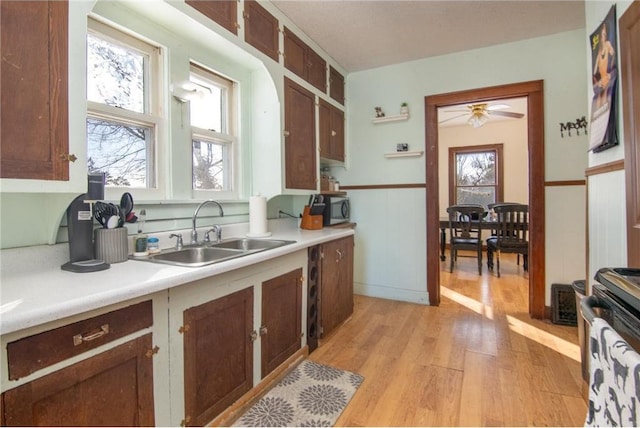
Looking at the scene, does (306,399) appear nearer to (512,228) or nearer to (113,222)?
(113,222)

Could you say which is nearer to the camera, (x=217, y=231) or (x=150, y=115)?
(x=150, y=115)

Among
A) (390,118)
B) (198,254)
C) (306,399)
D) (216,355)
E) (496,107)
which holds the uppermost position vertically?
(496,107)

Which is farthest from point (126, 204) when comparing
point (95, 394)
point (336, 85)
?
point (336, 85)

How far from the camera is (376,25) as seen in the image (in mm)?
2566

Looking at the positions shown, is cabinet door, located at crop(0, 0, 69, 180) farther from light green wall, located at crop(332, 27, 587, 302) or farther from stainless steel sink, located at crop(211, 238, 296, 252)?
light green wall, located at crop(332, 27, 587, 302)

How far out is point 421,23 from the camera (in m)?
2.54

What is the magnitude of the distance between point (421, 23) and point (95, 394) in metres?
3.12

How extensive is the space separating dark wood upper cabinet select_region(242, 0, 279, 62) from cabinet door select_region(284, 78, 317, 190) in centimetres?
27

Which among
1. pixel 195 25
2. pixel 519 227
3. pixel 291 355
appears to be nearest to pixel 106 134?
pixel 195 25

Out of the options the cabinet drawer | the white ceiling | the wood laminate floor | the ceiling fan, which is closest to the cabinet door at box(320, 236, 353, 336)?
the wood laminate floor

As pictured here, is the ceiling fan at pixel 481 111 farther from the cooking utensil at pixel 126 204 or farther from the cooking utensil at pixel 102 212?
the cooking utensil at pixel 102 212

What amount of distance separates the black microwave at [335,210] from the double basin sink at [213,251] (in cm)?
107

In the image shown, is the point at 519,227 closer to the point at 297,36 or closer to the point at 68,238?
the point at 297,36

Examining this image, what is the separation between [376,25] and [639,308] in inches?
104
